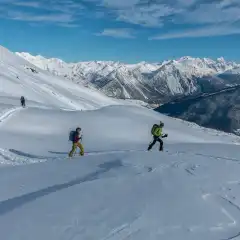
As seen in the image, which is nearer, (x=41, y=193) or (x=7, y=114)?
(x=41, y=193)

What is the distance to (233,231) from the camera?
387 inches

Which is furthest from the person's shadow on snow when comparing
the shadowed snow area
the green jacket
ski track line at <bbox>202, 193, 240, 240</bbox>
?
the green jacket

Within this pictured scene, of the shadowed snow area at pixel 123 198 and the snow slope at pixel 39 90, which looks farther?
the snow slope at pixel 39 90

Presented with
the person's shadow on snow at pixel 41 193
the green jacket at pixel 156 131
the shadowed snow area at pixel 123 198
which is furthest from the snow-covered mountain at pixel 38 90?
the person's shadow on snow at pixel 41 193

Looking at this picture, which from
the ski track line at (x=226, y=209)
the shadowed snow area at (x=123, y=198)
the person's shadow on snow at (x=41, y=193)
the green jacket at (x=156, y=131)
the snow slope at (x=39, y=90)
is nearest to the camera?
the shadowed snow area at (x=123, y=198)

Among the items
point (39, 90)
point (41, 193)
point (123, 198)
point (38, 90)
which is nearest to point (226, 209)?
point (123, 198)

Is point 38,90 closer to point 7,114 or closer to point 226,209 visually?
point 7,114

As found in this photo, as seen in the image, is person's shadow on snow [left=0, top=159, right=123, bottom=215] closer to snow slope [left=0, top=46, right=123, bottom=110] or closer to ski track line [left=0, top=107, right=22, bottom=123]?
ski track line [left=0, top=107, right=22, bottom=123]

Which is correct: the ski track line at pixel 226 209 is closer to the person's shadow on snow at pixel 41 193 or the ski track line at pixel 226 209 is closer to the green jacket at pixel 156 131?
the person's shadow on snow at pixel 41 193

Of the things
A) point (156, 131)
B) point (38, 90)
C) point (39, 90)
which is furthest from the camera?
point (39, 90)

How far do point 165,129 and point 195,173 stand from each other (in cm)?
2993

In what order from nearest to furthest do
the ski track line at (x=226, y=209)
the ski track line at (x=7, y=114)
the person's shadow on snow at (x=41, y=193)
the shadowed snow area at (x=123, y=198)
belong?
the shadowed snow area at (x=123, y=198) < the ski track line at (x=226, y=209) < the person's shadow on snow at (x=41, y=193) < the ski track line at (x=7, y=114)

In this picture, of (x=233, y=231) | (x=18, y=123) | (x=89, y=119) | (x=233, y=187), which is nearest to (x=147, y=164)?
(x=233, y=187)

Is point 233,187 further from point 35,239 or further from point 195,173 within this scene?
point 35,239
